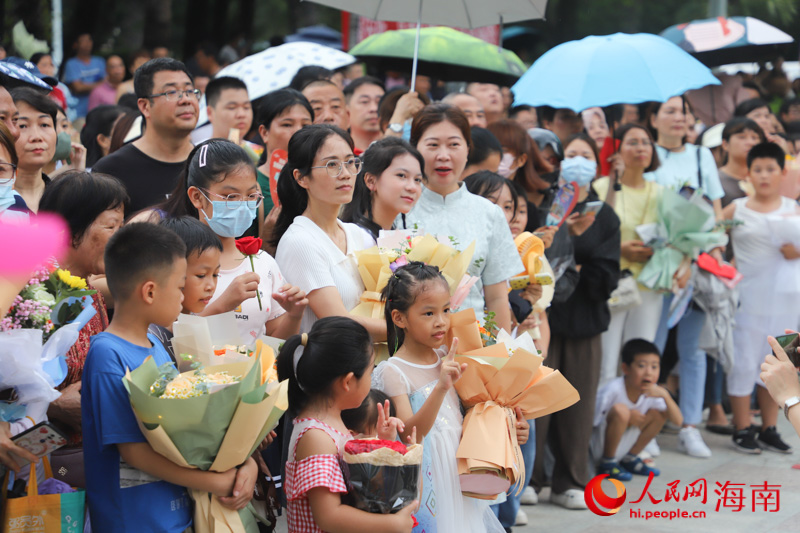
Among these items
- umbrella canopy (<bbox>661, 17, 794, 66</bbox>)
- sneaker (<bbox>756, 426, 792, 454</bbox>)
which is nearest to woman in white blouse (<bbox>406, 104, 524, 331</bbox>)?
sneaker (<bbox>756, 426, 792, 454</bbox>)

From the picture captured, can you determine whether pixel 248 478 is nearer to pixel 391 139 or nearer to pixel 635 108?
pixel 391 139

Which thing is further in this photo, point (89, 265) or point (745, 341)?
point (745, 341)

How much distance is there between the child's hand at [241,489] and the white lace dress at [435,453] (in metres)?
0.79

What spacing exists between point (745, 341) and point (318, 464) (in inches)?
212

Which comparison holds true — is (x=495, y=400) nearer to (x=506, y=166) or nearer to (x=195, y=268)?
(x=195, y=268)

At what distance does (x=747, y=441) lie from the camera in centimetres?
712

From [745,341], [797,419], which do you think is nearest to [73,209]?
[797,419]

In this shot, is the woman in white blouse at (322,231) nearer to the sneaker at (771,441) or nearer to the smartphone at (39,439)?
the smartphone at (39,439)

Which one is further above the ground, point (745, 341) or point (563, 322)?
point (563, 322)

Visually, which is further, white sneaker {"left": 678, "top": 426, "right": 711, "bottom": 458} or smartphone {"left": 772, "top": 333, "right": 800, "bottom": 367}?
white sneaker {"left": 678, "top": 426, "right": 711, "bottom": 458}

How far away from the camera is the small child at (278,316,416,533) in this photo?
3.00m

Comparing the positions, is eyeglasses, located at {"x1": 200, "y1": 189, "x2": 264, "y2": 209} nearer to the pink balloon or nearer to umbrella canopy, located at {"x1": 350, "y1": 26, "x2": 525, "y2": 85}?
the pink balloon

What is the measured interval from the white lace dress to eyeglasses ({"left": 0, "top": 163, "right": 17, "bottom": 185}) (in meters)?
1.64

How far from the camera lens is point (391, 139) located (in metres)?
4.42
